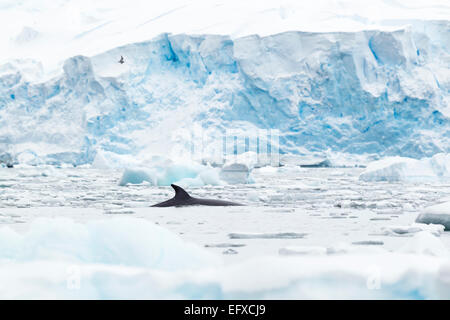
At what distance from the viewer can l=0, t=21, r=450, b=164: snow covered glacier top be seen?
73.2ft

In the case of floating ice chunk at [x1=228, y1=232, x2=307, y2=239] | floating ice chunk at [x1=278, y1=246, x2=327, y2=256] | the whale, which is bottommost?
the whale

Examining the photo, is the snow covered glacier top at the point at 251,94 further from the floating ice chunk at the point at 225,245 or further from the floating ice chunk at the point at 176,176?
the floating ice chunk at the point at 225,245

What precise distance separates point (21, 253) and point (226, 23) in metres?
24.1

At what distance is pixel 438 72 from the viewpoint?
23078mm

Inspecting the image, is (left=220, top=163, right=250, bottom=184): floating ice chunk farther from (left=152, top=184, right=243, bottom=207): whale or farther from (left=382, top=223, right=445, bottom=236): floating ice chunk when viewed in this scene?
(left=382, top=223, right=445, bottom=236): floating ice chunk

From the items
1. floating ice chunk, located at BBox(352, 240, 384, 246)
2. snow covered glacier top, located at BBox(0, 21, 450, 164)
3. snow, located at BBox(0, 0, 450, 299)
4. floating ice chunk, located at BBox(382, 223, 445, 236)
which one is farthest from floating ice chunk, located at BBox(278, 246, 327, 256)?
snow covered glacier top, located at BBox(0, 21, 450, 164)

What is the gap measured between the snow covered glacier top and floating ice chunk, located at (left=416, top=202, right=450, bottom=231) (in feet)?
59.5

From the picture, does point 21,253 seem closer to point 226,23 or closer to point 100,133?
point 100,133

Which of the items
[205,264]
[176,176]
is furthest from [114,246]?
[176,176]

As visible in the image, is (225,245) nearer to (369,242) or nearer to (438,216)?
(369,242)

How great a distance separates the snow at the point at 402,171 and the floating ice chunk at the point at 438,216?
8.54 metres

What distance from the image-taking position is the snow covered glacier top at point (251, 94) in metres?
22.3
